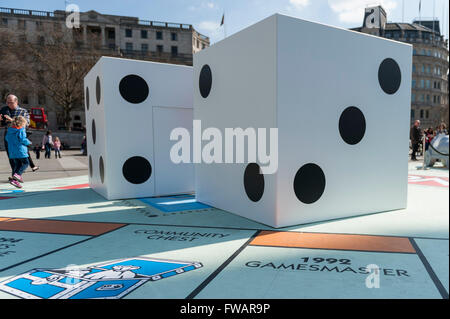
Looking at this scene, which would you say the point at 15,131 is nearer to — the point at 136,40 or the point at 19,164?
the point at 19,164

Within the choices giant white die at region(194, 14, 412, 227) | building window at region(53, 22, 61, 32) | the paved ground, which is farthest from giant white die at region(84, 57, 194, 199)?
building window at region(53, 22, 61, 32)

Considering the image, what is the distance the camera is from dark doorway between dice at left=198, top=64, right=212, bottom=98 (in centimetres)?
546

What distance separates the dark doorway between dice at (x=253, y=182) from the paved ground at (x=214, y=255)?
37cm

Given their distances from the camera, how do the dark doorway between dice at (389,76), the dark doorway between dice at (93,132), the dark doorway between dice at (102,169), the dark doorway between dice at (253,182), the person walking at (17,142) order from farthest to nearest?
the person walking at (17,142) → the dark doorway between dice at (93,132) → the dark doorway between dice at (102,169) → the dark doorway between dice at (389,76) → the dark doorway between dice at (253,182)

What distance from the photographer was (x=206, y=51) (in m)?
5.55

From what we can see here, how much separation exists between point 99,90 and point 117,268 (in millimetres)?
4514

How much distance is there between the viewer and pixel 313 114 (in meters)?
4.32

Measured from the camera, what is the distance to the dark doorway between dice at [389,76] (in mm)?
4863

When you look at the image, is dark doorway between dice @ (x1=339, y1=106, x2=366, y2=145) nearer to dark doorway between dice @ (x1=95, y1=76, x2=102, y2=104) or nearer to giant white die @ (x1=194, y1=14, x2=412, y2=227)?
giant white die @ (x1=194, y1=14, x2=412, y2=227)

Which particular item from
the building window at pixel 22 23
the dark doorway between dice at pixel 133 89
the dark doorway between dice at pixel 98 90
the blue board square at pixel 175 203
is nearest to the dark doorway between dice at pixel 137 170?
the blue board square at pixel 175 203

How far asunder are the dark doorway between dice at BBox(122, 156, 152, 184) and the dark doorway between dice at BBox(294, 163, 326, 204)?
341 cm

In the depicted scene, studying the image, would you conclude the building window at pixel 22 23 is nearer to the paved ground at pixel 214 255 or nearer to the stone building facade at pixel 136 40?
the stone building facade at pixel 136 40
